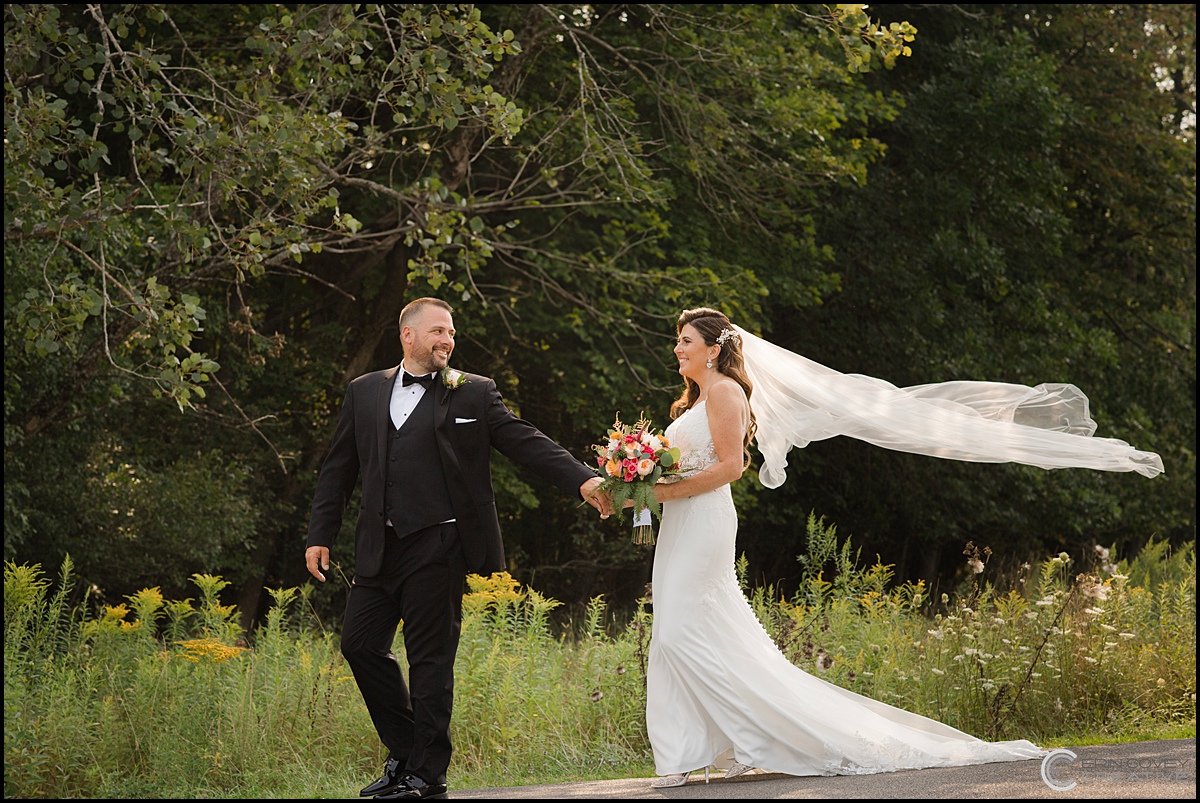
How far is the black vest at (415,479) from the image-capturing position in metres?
5.19

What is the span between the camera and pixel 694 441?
230 inches

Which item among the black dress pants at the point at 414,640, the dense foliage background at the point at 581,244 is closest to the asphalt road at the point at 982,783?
the black dress pants at the point at 414,640

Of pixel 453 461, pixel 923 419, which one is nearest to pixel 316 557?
pixel 453 461

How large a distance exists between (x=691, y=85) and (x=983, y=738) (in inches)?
361

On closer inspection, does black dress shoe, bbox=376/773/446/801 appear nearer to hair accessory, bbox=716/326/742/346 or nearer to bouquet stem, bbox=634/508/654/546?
bouquet stem, bbox=634/508/654/546

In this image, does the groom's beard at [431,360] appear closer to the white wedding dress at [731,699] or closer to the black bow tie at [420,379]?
the black bow tie at [420,379]

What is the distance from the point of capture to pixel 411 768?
16.6ft

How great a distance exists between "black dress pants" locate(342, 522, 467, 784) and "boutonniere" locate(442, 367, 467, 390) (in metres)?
0.62

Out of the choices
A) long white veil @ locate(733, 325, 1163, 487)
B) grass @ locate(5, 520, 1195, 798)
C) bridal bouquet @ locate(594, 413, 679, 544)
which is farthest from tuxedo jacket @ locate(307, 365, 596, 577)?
grass @ locate(5, 520, 1195, 798)

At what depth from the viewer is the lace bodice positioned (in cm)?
578

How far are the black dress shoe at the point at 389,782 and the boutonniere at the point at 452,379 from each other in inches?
64.7

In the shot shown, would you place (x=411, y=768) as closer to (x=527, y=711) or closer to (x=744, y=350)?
(x=527, y=711)

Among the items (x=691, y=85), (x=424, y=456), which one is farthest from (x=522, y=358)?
(x=424, y=456)

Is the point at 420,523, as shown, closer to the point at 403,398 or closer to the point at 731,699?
the point at 403,398
